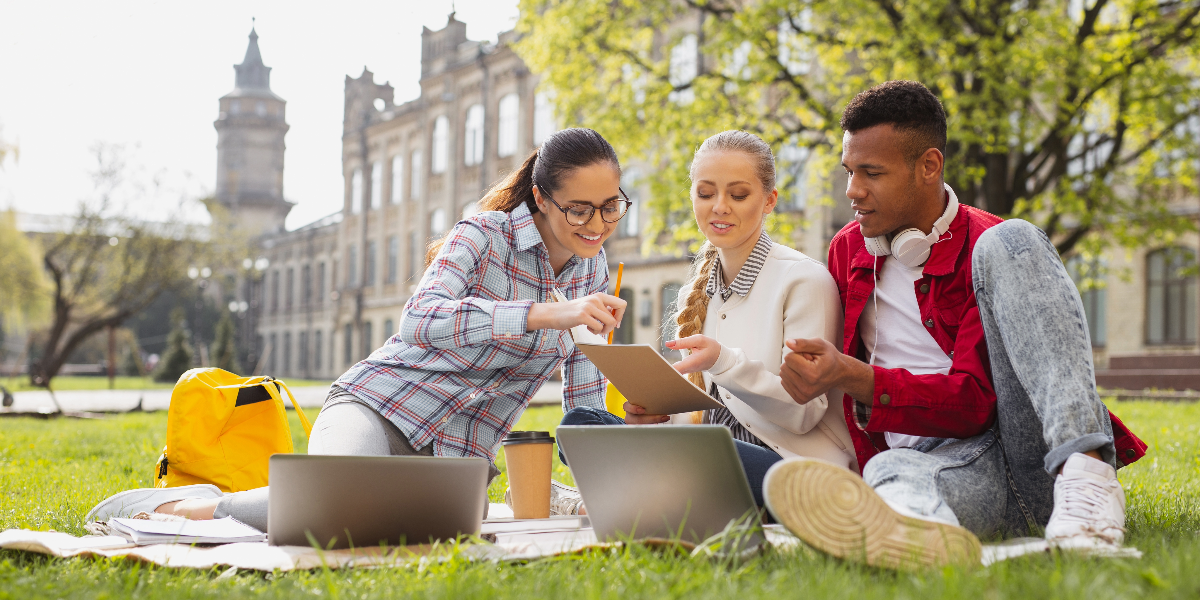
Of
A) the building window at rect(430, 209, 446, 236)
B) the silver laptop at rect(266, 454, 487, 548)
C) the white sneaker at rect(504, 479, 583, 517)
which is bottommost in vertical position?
the white sneaker at rect(504, 479, 583, 517)

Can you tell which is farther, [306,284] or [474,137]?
[306,284]

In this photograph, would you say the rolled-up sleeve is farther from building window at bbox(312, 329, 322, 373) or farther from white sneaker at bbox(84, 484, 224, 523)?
building window at bbox(312, 329, 322, 373)

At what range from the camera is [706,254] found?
3.54m

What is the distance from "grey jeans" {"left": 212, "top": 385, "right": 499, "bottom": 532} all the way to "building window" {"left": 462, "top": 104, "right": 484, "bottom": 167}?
111 feet

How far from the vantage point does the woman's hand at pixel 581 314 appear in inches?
110

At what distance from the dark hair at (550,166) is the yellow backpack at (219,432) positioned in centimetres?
92

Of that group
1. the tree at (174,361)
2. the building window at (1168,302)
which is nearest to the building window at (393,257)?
the tree at (174,361)

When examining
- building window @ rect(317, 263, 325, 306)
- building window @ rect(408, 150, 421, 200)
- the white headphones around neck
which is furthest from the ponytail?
building window @ rect(317, 263, 325, 306)

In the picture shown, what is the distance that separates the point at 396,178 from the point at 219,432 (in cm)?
4073

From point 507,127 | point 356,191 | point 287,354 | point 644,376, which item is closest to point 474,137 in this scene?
point 507,127

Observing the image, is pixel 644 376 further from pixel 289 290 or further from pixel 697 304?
pixel 289 290

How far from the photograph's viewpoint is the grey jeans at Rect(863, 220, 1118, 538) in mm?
2367

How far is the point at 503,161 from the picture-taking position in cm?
3569

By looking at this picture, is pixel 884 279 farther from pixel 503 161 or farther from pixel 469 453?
pixel 503 161
